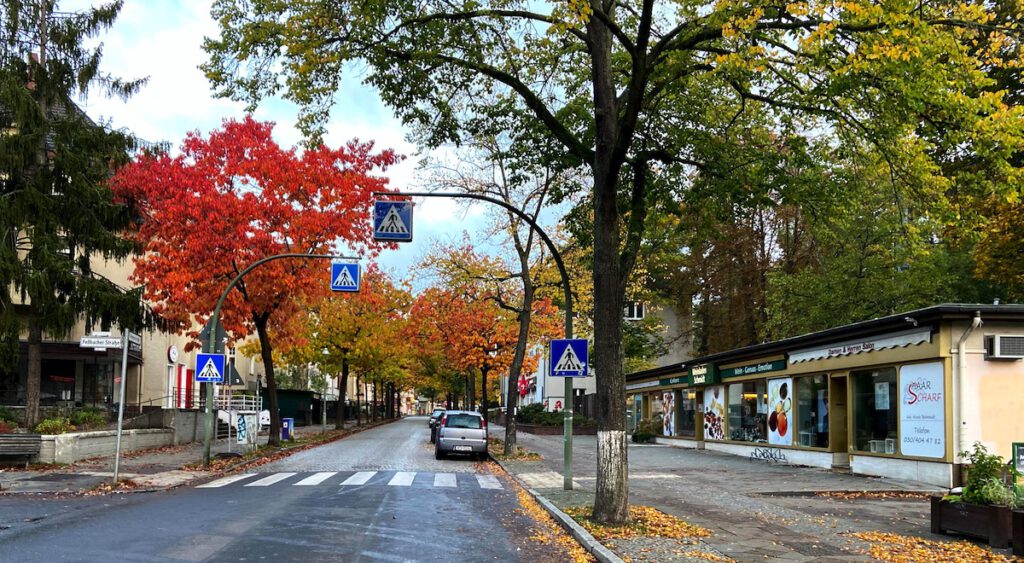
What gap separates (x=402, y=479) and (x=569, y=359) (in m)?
5.34

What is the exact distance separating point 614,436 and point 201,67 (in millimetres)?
8485

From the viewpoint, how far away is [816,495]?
51.1 ft

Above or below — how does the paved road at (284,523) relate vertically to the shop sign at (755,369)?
below

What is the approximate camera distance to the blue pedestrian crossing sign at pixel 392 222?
16.0 metres

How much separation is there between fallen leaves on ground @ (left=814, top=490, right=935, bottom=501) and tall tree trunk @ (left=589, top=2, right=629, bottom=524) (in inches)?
243

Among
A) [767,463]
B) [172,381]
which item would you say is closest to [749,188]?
[767,463]

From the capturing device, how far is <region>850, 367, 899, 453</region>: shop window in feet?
61.2

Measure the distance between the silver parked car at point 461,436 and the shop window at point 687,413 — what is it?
10.3 m

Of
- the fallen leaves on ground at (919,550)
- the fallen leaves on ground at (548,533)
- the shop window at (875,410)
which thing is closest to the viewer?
the fallen leaves on ground at (919,550)

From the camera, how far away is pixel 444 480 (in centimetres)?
1864

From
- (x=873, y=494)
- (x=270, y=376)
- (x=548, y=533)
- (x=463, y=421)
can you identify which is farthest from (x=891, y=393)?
(x=270, y=376)

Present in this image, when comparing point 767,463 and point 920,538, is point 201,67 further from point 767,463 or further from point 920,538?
point 767,463

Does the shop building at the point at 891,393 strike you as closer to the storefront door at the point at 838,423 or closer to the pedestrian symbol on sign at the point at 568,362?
the storefront door at the point at 838,423

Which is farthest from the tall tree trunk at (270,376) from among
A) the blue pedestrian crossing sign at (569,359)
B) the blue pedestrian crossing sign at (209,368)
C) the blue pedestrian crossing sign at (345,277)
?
the blue pedestrian crossing sign at (569,359)
